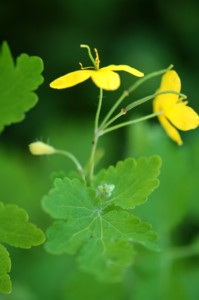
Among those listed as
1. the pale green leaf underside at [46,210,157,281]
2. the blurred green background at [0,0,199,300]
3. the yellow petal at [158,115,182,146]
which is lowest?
the pale green leaf underside at [46,210,157,281]

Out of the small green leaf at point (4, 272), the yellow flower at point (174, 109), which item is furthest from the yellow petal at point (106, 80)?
the small green leaf at point (4, 272)

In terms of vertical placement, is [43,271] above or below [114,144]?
below

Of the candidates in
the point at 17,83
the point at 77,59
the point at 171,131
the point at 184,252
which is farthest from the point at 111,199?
the point at 77,59

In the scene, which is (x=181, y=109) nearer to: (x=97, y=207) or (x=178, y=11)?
(x=97, y=207)

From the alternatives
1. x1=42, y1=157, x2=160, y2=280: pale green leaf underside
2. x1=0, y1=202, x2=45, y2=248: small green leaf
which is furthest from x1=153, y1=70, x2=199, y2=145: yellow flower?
x1=0, y1=202, x2=45, y2=248: small green leaf

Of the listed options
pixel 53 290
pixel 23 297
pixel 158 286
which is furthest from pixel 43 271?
pixel 158 286

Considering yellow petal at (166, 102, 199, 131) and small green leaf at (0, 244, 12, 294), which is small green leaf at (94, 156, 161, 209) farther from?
small green leaf at (0, 244, 12, 294)
